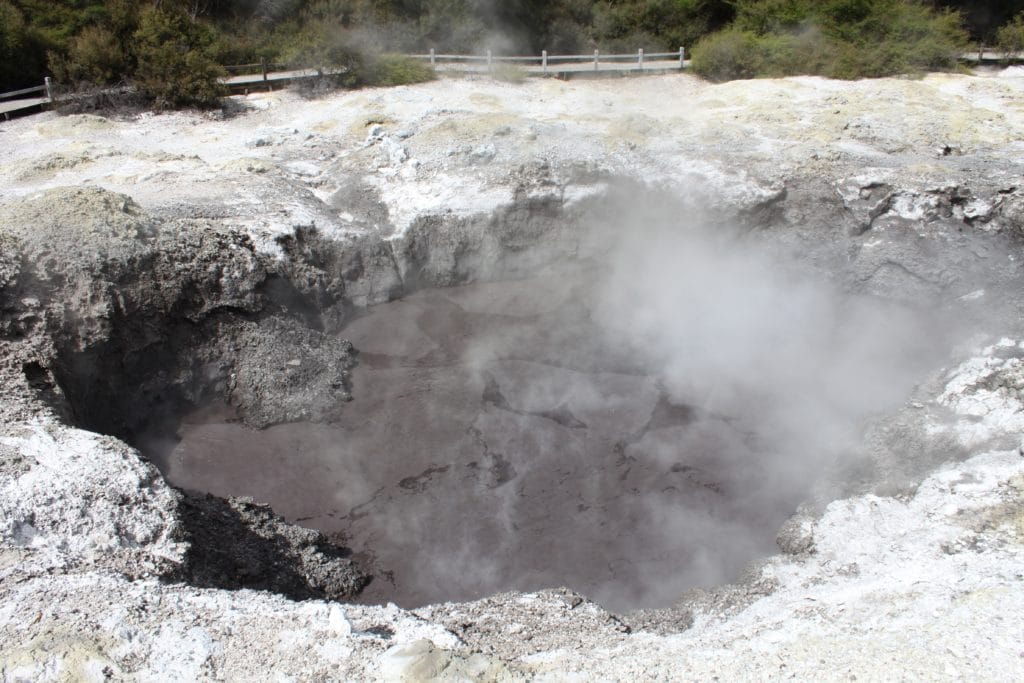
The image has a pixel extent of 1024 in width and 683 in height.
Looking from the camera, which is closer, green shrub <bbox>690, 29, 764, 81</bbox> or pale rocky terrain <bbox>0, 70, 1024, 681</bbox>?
pale rocky terrain <bbox>0, 70, 1024, 681</bbox>

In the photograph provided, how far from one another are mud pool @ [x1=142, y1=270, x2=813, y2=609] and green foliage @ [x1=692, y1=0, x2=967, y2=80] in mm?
8976

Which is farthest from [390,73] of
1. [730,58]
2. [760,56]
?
[760,56]

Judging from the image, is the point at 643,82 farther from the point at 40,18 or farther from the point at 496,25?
the point at 40,18

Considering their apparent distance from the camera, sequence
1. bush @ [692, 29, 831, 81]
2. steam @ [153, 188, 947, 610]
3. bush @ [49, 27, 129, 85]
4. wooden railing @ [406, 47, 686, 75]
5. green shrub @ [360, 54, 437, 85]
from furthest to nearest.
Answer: wooden railing @ [406, 47, 686, 75]
bush @ [692, 29, 831, 81]
green shrub @ [360, 54, 437, 85]
bush @ [49, 27, 129, 85]
steam @ [153, 188, 947, 610]

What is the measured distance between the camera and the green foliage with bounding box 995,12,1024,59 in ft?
54.9

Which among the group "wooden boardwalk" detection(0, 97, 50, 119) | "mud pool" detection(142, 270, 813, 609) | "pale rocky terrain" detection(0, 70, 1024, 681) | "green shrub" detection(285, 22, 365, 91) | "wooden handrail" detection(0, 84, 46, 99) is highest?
"green shrub" detection(285, 22, 365, 91)

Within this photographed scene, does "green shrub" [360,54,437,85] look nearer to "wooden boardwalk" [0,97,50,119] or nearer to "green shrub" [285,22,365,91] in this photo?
"green shrub" [285,22,365,91]

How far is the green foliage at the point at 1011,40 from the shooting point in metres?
16.7

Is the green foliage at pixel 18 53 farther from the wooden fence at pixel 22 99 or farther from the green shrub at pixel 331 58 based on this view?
the green shrub at pixel 331 58

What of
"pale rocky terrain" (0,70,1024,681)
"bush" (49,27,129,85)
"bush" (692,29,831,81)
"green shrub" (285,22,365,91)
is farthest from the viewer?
"bush" (692,29,831,81)

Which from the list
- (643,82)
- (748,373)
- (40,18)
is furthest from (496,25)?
(748,373)

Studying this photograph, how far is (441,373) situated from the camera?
9828 mm

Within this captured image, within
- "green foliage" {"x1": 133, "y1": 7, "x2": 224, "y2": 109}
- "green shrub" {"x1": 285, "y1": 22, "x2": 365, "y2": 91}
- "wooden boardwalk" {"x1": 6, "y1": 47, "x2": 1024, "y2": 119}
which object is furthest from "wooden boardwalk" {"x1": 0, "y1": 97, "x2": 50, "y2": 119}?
"green shrub" {"x1": 285, "y1": 22, "x2": 365, "y2": 91}

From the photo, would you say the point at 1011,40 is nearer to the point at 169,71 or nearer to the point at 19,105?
the point at 169,71
